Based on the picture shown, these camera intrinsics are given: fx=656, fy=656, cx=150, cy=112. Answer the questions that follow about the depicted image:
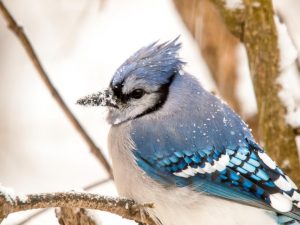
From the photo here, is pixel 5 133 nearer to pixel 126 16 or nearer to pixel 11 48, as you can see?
pixel 11 48

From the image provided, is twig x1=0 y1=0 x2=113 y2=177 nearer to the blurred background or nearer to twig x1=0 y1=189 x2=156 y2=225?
twig x1=0 y1=189 x2=156 y2=225

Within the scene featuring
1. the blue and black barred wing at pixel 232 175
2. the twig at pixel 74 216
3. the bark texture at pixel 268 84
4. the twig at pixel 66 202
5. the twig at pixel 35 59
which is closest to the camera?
the twig at pixel 66 202

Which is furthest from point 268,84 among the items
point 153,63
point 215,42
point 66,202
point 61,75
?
point 61,75

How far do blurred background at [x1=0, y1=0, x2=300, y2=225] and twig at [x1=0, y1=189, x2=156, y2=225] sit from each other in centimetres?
201

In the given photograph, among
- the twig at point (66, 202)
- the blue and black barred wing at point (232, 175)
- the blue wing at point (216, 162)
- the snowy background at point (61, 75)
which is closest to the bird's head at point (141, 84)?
the blue wing at point (216, 162)

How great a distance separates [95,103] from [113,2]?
2.92m

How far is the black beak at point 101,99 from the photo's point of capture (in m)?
2.59

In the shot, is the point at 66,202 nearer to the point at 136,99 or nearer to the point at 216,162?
the point at 216,162

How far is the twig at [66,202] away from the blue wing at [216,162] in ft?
0.78

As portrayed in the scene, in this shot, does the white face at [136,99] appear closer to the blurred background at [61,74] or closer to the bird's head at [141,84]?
the bird's head at [141,84]

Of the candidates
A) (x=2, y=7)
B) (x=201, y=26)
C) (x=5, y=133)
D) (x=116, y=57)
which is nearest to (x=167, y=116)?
(x=2, y=7)

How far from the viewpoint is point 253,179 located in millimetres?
2275

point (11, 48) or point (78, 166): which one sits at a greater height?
point (11, 48)

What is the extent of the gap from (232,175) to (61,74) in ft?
9.65
